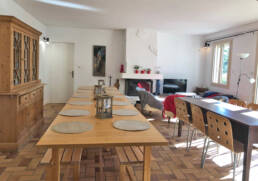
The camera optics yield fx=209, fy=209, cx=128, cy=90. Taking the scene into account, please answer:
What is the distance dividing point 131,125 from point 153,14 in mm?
3808

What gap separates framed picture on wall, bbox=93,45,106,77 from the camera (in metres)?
6.86

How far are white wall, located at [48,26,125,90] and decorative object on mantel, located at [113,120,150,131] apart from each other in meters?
5.36

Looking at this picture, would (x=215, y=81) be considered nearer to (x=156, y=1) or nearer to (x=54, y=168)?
(x=156, y=1)

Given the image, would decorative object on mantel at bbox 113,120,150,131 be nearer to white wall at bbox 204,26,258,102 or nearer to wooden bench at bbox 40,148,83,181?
A: wooden bench at bbox 40,148,83,181

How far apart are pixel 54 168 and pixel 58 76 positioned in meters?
5.75

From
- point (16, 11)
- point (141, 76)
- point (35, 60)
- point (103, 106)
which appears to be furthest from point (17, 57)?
point (141, 76)

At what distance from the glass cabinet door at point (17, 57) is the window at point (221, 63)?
5.49 metres

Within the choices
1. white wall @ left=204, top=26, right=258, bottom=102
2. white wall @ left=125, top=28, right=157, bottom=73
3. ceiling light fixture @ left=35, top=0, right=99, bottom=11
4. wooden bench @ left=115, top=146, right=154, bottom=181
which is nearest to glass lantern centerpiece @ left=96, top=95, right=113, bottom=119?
wooden bench @ left=115, top=146, right=154, bottom=181

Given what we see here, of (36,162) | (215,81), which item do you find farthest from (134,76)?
(36,162)

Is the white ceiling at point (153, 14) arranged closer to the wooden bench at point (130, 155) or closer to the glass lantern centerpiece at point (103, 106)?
the glass lantern centerpiece at point (103, 106)

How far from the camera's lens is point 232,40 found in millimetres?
6051

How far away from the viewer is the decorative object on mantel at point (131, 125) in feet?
5.25

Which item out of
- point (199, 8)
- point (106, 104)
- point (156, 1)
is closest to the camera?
point (106, 104)

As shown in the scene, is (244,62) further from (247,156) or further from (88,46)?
(88,46)
